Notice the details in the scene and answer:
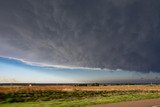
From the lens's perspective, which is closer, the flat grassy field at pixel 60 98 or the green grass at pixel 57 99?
the green grass at pixel 57 99

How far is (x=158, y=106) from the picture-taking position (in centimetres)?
2783

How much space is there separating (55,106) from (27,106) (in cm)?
288

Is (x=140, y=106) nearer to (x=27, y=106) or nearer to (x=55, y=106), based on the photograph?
(x=55, y=106)

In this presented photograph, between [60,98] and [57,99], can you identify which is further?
[60,98]

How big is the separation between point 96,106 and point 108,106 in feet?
4.07

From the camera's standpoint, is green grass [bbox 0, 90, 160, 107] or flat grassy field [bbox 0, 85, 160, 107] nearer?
green grass [bbox 0, 90, 160, 107]

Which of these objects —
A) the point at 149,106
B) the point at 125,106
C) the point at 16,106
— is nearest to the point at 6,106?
the point at 16,106

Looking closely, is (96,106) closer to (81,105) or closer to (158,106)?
(81,105)

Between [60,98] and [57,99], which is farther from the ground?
[60,98]

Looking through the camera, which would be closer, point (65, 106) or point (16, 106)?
point (65, 106)

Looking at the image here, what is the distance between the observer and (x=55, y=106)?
2750cm

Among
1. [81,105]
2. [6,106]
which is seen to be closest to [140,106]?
[81,105]

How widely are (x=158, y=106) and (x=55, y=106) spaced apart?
10362 millimetres

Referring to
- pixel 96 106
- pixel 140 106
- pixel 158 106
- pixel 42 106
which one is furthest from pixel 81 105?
pixel 158 106
